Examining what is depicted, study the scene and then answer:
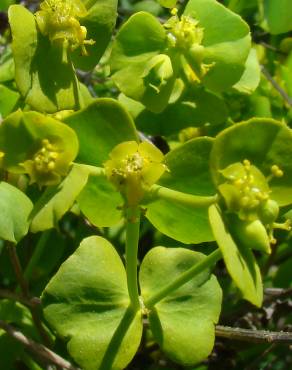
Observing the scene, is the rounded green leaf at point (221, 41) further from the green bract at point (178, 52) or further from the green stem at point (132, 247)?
the green stem at point (132, 247)

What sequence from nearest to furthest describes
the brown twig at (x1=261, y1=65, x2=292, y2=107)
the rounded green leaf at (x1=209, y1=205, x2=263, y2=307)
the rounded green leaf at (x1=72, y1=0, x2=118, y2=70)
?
1. the rounded green leaf at (x1=209, y1=205, x2=263, y2=307)
2. the rounded green leaf at (x1=72, y1=0, x2=118, y2=70)
3. the brown twig at (x1=261, y1=65, x2=292, y2=107)

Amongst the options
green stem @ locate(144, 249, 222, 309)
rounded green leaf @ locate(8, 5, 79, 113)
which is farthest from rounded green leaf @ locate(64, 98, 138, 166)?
green stem @ locate(144, 249, 222, 309)

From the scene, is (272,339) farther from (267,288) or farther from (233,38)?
(233,38)

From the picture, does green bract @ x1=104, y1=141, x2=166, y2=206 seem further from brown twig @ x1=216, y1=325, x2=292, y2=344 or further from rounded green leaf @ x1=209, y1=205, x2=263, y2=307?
brown twig @ x1=216, y1=325, x2=292, y2=344

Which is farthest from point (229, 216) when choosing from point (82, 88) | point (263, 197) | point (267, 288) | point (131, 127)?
point (267, 288)

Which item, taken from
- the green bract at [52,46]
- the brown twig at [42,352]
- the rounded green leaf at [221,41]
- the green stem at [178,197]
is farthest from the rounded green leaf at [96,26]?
the brown twig at [42,352]

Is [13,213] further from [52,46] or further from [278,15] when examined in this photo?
[278,15]
